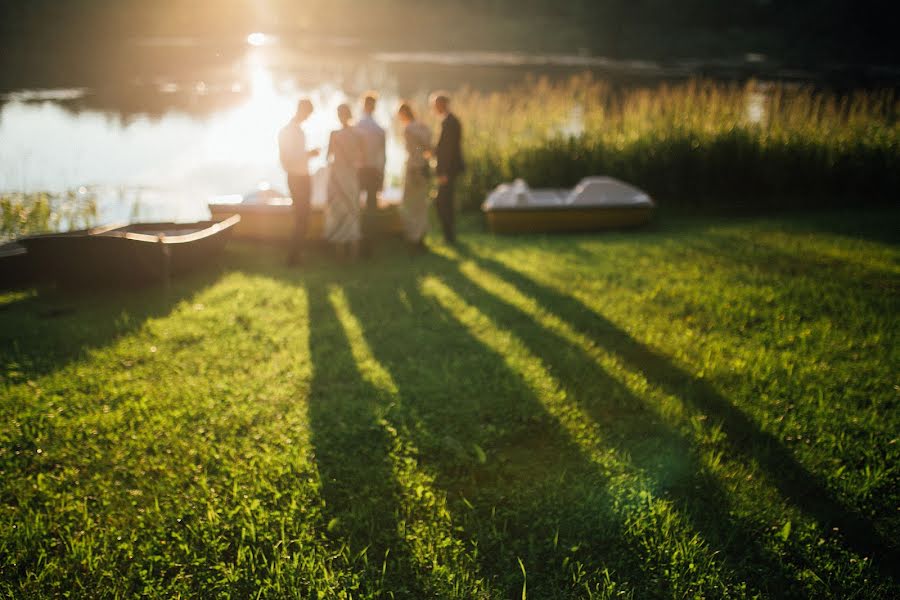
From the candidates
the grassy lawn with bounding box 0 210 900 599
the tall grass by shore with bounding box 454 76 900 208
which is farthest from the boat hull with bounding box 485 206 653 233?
the grassy lawn with bounding box 0 210 900 599

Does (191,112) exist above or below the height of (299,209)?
above

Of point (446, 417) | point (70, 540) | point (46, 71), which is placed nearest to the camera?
point (70, 540)

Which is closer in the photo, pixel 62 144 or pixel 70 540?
pixel 70 540

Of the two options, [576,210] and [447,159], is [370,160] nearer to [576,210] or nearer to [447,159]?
[447,159]

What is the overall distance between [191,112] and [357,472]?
29014 mm

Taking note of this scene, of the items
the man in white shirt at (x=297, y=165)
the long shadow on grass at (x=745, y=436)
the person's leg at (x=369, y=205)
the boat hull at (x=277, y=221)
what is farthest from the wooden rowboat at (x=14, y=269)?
the long shadow on grass at (x=745, y=436)

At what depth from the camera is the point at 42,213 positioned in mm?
11938

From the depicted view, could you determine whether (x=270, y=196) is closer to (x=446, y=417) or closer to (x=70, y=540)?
(x=446, y=417)

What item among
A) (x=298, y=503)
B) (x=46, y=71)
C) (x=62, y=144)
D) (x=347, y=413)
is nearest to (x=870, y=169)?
(x=347, y=413)

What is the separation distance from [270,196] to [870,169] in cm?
1245

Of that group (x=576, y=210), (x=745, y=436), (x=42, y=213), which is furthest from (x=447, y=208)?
(x=42, y=213)

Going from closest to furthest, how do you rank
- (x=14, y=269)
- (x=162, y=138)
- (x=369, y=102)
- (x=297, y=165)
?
1. (x=14, y=269)
2. (x=297, y=165)
3. (x=369, y=102)
4. (x=162, y=138)

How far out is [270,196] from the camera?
11.8 m

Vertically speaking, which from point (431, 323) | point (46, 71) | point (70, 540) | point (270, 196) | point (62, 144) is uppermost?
point (46, 71)
